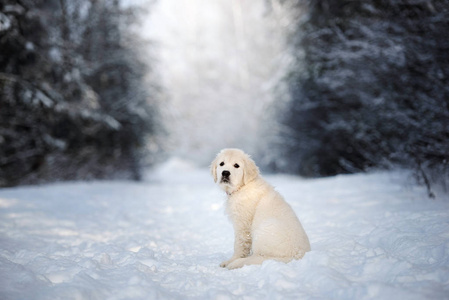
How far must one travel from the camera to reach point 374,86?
9.84 meters

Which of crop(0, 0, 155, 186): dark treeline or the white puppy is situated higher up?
crop(0, 0, 155, 186): dark treeline

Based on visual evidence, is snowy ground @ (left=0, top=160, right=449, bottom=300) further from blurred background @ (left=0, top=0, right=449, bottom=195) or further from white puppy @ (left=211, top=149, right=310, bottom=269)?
blurred background @ (left=0, top=0, right=449, bottom=195)

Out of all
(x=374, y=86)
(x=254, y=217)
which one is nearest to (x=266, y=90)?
(x=374, y=86)

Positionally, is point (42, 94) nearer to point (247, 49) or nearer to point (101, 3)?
point (101, 3)

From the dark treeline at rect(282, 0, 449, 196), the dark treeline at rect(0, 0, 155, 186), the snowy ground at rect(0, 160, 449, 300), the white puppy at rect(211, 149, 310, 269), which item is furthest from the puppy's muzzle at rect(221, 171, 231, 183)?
the dark treeline at rect(0, 0, 155, 186)

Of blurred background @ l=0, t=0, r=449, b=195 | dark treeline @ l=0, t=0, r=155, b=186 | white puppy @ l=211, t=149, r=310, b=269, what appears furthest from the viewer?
dark treeline @ l=0, t=0, r=155, b=186

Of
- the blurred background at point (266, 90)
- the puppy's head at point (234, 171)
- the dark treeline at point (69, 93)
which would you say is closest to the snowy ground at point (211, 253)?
the puppy's head at point (234, 171)

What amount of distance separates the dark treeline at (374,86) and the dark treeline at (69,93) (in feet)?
29.7

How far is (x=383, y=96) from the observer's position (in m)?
9.10

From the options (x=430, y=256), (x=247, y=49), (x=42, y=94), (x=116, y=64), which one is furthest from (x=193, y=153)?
(x=430, y=256)

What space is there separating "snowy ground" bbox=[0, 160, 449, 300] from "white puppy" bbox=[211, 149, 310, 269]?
18 centimetres

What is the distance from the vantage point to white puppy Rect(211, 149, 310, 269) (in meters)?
3.17

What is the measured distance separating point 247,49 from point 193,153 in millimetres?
14992

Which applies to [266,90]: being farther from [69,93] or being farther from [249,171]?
[249,171]
